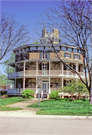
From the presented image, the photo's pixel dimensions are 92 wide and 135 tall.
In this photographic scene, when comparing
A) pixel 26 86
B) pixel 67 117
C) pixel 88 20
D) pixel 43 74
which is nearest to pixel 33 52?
pixel 43 74

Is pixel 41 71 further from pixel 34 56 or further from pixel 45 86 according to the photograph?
pixel 34 56

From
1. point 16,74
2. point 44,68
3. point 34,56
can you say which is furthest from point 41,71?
point 16,74

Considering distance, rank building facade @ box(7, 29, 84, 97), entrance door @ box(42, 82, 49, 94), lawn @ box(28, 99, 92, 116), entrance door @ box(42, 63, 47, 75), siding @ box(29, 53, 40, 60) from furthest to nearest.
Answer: siding @ box(29, 53, 40, 60) → entrance door @ box(42, 63, 47, 75) → entrance door @ box(42, 82, 49, 94) → building facade @ box(7, 29, 84, 97) → lawn @ box(28, 99, 92, 116)

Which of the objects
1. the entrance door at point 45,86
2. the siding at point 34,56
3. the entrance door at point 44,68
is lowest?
the entrance door at point 45,86

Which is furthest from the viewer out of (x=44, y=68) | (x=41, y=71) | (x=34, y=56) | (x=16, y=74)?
(x=16, y=74)

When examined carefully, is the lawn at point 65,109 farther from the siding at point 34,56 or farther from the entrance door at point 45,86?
the siding at point 34,56

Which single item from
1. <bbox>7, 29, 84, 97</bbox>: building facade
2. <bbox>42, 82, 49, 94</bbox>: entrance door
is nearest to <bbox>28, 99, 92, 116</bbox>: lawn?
<bbox>7, 29, 84, 97</bbox>: building facade

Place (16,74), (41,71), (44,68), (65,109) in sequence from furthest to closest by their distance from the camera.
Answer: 1. (16,74)
2. (44,68)
3. (41,71)
4. (65,109)

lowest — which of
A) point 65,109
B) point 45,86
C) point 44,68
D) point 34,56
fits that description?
point 65,109

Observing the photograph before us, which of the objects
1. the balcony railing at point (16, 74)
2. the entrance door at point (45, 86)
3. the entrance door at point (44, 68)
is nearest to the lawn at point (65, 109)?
the entrance door at point (45, 86)

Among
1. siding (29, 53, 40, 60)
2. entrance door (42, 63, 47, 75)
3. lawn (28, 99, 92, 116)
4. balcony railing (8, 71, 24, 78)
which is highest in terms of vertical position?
siding (29, 53, 40, 60)

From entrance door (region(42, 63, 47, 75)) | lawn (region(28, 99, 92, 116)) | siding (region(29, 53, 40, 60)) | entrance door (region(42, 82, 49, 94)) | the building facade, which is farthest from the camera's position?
siding (region(29, 53, 40, 60))

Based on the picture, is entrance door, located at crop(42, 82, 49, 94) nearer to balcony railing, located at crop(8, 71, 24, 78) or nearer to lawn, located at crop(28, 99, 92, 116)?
balcony railing, located at crop(8, 71, 24, 78)

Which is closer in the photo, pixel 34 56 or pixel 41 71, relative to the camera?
pixel 41 71
